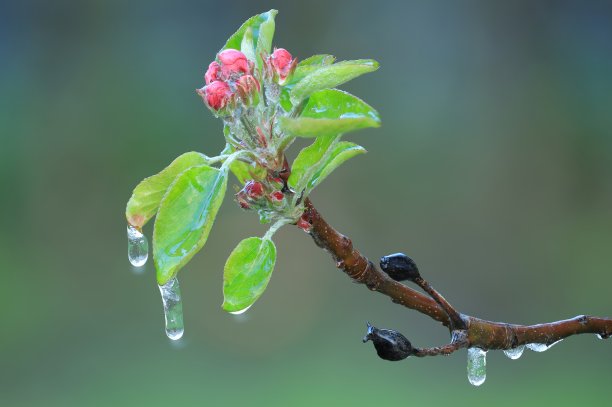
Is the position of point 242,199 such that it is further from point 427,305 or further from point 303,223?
point 427,305

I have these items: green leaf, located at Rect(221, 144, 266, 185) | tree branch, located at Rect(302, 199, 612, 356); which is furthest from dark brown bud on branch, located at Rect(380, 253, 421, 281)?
green leaf, located at Rect(221, 144, 266, 185)

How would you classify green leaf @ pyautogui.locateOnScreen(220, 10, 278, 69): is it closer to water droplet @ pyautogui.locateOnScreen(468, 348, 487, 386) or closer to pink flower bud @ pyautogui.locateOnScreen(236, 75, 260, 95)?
pink flower bud @ pyautogui.locateOnScreen(236, 75, 260, 95)

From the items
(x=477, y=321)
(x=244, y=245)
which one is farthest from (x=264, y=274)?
(x=477, y=321)

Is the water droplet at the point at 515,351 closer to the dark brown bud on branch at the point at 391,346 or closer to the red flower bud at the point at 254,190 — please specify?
the dark brown bud on branch at the point at 391,346

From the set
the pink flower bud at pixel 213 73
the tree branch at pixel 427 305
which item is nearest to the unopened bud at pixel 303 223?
the tree branch at pixel 427 305

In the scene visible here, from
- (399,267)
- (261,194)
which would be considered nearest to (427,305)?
(399,267)
